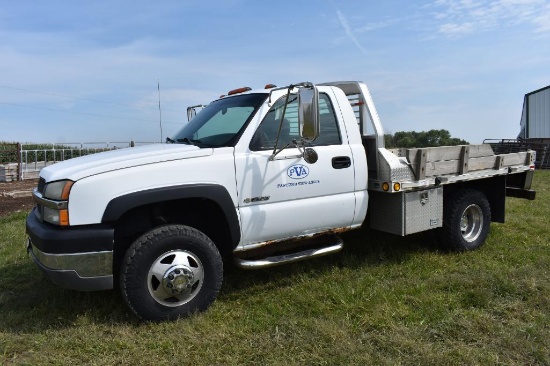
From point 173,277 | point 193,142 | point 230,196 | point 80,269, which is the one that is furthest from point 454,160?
point 80,269

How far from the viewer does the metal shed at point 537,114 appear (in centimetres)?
3412

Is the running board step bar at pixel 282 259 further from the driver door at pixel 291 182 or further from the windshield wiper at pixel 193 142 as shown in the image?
the windshield wiper at pixel 193 142

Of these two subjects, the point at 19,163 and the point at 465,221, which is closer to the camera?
the point at 465,221

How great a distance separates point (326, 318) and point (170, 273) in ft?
4.36

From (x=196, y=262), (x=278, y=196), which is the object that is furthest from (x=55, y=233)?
(x=278, y=196)

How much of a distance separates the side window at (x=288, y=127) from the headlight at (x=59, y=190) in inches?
59.8

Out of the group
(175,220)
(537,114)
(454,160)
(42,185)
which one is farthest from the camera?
(537,114)

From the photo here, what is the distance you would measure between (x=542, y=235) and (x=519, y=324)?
336 cm

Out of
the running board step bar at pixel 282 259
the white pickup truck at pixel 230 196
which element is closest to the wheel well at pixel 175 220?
the white pickup truck at pixel 230 196

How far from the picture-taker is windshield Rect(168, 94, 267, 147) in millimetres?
4160

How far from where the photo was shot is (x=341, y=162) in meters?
4.50

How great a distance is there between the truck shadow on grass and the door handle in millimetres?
1223

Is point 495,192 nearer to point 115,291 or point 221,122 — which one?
point 221,122

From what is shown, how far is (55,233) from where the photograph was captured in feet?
11.2
